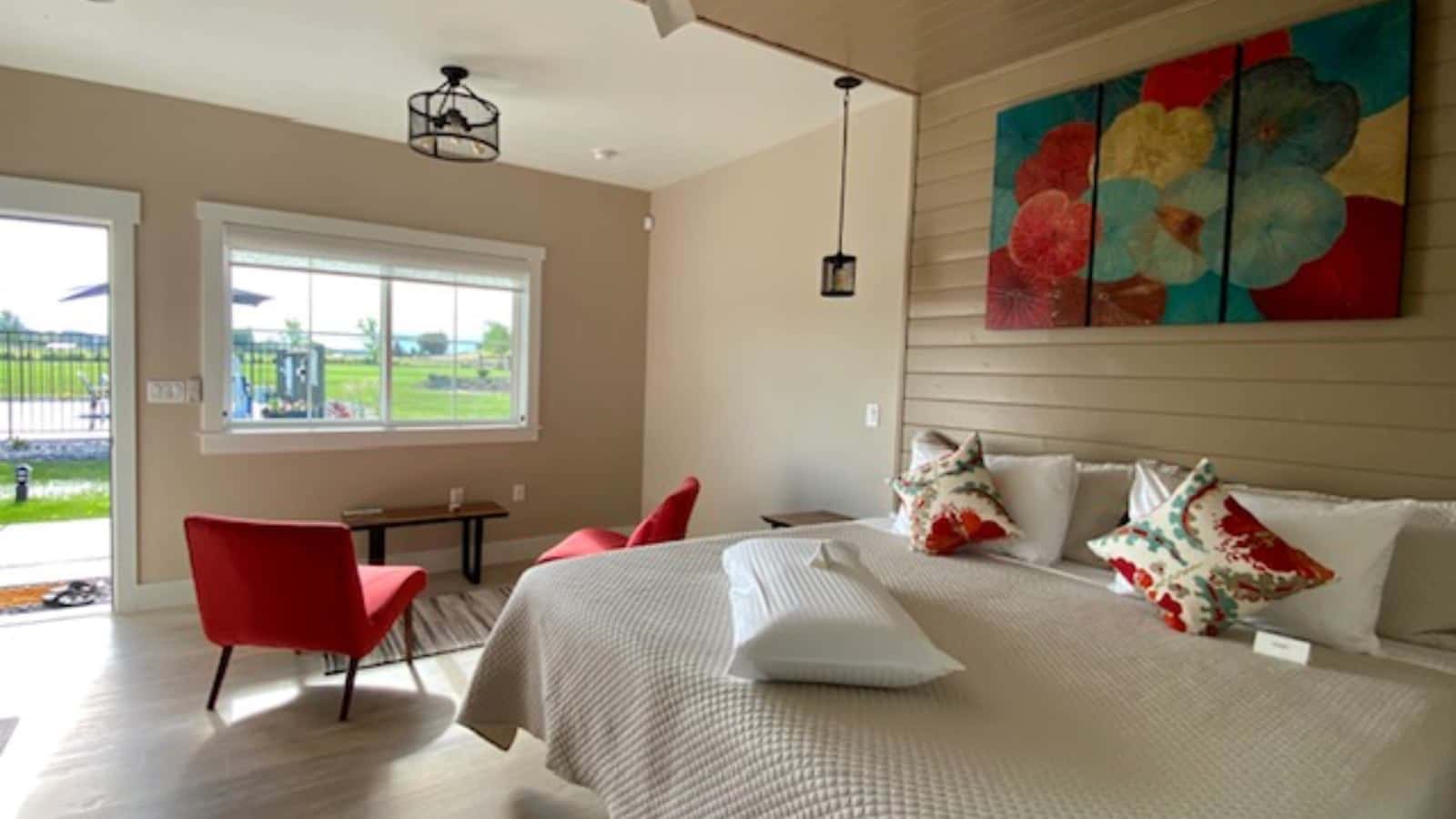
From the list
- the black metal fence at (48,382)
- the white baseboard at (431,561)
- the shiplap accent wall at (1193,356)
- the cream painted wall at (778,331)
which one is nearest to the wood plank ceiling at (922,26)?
the shiplap accent wall at (1193,356)

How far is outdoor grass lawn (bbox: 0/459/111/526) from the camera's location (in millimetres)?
4750

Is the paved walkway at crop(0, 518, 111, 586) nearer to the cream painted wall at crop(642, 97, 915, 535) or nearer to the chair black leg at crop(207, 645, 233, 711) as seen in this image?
the chair black leg at crop(207, 645, 233, 711)

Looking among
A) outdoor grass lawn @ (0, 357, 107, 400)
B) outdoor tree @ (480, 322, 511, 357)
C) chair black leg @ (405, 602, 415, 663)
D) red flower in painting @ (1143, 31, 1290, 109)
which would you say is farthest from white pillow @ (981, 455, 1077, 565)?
outdoor grass lawn @ (0, 357, 107, 400)

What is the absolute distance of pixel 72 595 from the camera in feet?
12.1

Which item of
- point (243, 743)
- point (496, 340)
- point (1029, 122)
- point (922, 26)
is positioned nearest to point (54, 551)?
point (496, 340)

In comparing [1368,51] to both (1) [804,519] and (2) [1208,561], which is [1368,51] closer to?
(2) [1208,561]

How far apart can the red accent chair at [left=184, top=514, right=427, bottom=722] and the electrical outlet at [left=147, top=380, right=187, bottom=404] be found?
153cm

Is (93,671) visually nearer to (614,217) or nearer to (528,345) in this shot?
(528,345)

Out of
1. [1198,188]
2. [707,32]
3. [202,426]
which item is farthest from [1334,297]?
[202,426]

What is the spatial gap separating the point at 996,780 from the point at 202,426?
413 cm

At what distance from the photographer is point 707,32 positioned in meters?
2.66

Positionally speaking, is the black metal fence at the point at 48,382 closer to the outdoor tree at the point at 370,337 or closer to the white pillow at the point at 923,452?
Result: the outdoor tree at the point at 370,337

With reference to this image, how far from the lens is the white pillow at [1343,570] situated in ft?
5.43

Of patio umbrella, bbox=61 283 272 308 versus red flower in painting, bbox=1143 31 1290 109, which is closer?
red flower in painting, bbox=1143 31 1290 109
